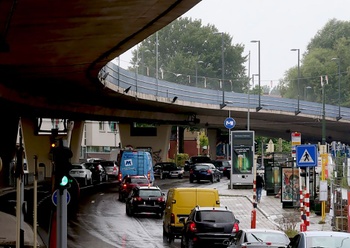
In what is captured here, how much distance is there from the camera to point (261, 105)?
85938 millimetres

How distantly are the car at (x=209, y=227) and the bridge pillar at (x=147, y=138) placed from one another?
225 feet

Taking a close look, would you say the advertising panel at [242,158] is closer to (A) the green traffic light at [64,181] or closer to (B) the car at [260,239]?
(B) the car at [260,239]

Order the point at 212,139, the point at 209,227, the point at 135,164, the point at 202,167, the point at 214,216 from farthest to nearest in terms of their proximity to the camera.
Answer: the point at 212,139, the point at 202,167, the point at 135,164, the point at 214,216, the point at 209,227

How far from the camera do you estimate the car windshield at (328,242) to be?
17.6m

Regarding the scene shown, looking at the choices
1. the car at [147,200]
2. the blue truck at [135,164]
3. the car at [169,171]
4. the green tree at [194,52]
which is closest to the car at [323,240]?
the car at [147,200]

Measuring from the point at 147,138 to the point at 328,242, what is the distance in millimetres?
79977

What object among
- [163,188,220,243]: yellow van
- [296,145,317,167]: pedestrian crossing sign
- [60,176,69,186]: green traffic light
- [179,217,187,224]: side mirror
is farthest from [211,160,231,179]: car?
[60,176,69,186]: green traffic light

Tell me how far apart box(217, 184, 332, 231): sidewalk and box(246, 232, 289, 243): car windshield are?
10065 mm

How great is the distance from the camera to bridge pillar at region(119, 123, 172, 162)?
96.8m

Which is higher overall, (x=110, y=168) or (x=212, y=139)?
(x=212, y=139)

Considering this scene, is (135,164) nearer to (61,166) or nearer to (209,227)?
(209,227)

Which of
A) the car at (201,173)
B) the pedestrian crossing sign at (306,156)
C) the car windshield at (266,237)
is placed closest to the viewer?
the car windshield at (266,237)

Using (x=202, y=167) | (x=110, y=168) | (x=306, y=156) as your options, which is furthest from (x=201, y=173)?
(x=306, y=156)

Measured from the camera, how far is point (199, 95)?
→ 7806cm
